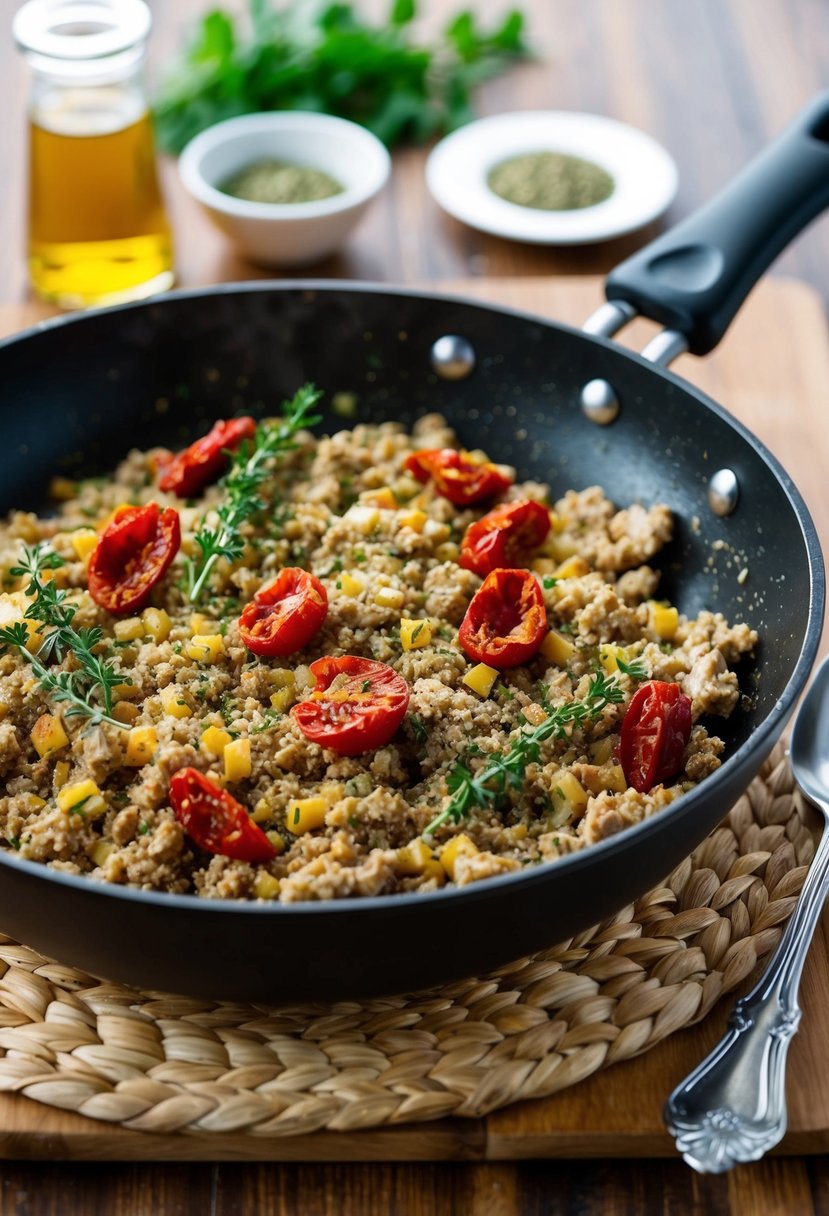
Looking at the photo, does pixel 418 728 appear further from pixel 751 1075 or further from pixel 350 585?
pixel 751 1075

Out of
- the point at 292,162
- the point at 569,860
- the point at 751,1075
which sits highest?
the point at 569,860

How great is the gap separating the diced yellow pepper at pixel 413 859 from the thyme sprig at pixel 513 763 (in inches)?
1.9

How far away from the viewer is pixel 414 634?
231cm

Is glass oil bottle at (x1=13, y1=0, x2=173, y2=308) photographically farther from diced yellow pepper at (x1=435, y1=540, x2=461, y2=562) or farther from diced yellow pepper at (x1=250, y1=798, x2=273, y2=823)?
diced yellow pepper at (x1=250, y1=798, x2=273, y2=823)

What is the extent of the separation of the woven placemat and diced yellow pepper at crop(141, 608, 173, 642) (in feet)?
1.83

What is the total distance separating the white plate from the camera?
13.0 feet

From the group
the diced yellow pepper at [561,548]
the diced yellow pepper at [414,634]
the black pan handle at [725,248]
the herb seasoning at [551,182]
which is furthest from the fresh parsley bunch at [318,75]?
the diced yellow pepper at [414,634]

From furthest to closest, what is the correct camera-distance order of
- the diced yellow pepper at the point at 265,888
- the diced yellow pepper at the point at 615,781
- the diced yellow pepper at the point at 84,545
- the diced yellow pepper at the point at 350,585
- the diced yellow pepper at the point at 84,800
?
the diced yellow pepper at the point at 84,545
the diced yellow pepper at the point at 350,585
the diced yellow pepper at the point at 615,781
the diced yellow pepper at the point at 84,800
the diced yellow pepper at the point at 265,888

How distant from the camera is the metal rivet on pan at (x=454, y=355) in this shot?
296 cm

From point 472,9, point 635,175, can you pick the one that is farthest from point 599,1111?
point 472,9

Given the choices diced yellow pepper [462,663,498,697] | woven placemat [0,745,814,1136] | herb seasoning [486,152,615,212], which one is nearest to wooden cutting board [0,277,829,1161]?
woven placemat [0,745,814,1136]

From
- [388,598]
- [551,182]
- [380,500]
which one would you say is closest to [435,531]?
[380,500]

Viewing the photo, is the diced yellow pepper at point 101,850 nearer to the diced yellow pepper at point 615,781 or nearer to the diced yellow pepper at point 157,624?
the diced yellow pepper at point 157,624

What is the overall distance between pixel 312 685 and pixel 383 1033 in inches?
22.3
